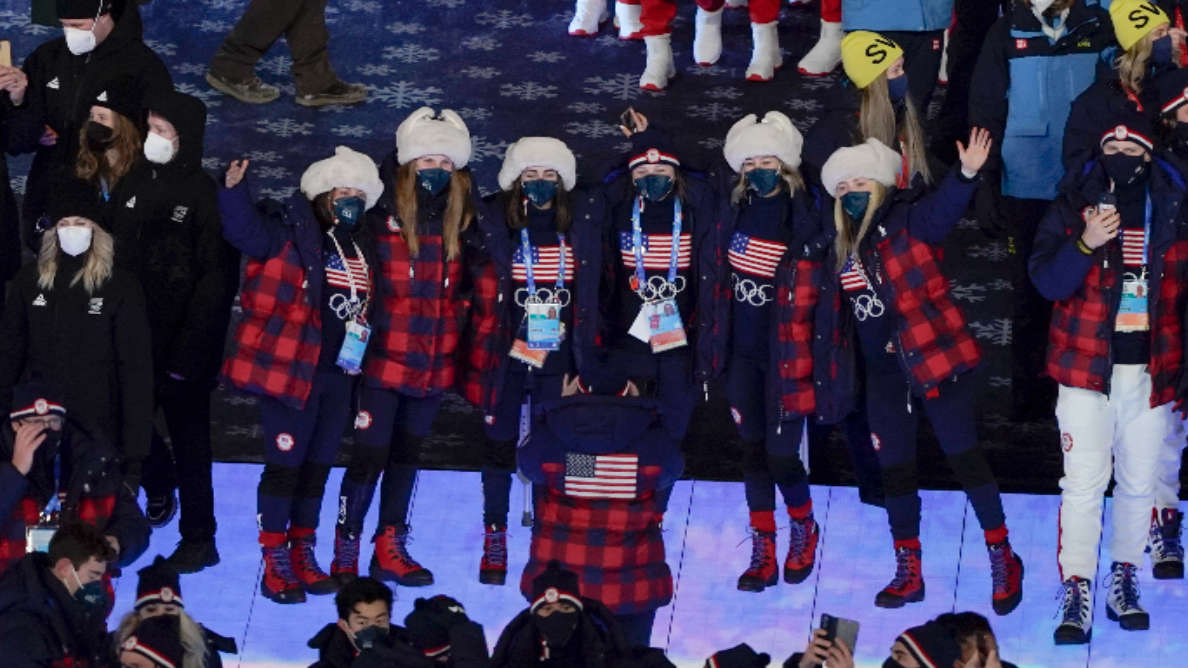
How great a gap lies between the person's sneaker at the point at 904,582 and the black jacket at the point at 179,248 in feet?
8.61

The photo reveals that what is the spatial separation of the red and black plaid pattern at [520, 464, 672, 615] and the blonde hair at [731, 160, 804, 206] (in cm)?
112

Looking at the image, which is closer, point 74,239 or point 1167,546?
point 74,239

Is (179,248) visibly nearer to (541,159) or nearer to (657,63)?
(541,159)

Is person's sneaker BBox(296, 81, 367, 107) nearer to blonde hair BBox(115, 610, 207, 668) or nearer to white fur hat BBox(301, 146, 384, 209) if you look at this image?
white fur hat BBox(301, 146, 384, 209)

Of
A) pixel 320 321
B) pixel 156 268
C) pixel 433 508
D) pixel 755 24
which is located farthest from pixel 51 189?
pixel 755 24

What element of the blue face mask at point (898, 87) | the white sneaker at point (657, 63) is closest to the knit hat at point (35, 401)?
the blue face mask at point (898, 87)

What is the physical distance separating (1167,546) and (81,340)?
405 centimetres

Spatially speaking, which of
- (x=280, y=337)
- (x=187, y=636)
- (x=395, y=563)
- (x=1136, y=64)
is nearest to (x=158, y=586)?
(x=187, y=636)

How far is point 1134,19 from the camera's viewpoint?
32.7 feet

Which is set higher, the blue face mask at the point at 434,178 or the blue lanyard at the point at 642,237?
the blue face mask at the point at 434,178

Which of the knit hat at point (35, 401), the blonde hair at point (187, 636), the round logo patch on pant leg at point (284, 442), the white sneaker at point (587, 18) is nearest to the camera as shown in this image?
the blonde hair at point (187, 636)

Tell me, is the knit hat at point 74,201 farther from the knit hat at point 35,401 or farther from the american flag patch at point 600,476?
the american flag patch at point 600,476

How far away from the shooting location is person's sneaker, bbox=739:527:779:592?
33.1 ft

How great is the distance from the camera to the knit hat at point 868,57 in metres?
10.0
